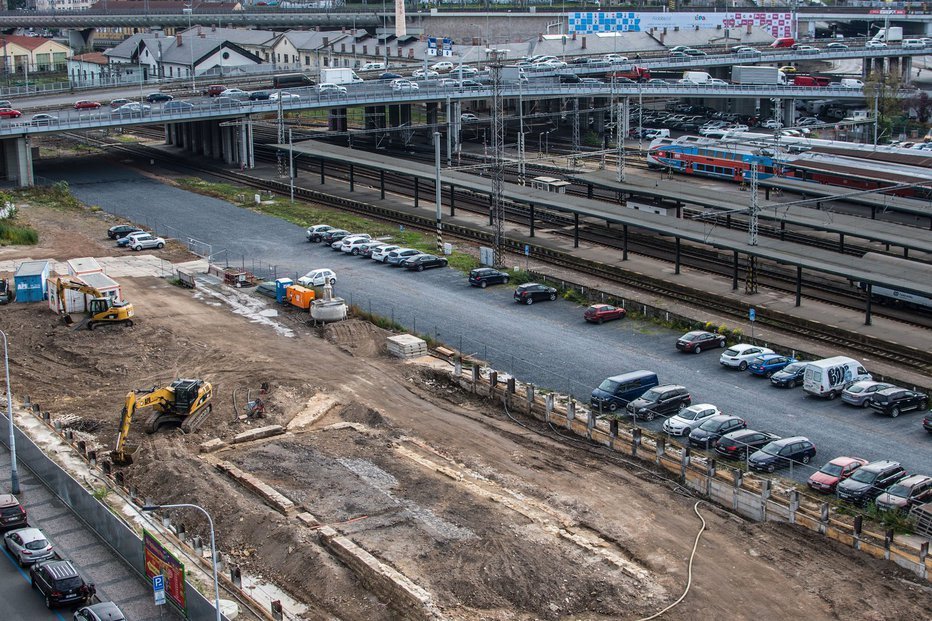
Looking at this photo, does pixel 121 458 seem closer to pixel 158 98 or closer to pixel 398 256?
pixel 398 256

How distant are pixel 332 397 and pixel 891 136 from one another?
226ft

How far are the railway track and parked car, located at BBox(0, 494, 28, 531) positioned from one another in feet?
94.0

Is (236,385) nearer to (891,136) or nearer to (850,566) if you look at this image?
(850,566)

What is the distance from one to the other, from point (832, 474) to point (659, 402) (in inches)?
262

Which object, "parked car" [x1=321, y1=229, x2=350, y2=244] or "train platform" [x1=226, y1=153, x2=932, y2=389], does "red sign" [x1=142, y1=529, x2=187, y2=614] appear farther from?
"parked car" [x1=321, y1=229, x2=350, y2=244]

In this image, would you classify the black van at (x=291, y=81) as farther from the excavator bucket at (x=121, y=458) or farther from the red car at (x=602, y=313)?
the excavator bucket at (x=121, y=458)

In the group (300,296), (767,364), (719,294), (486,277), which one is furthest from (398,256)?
(767,364)

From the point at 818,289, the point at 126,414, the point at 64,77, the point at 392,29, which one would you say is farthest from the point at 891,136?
the point at 64,77

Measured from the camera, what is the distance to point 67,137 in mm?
104688

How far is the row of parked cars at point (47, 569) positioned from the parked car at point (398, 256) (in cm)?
2770

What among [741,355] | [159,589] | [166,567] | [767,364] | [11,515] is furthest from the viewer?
[741,355]

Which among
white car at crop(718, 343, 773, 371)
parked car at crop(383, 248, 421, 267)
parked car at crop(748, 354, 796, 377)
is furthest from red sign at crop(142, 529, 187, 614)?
parked car at crop(383, 248, 421, 267)

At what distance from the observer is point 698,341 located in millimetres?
43594

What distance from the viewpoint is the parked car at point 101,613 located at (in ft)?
84.8
